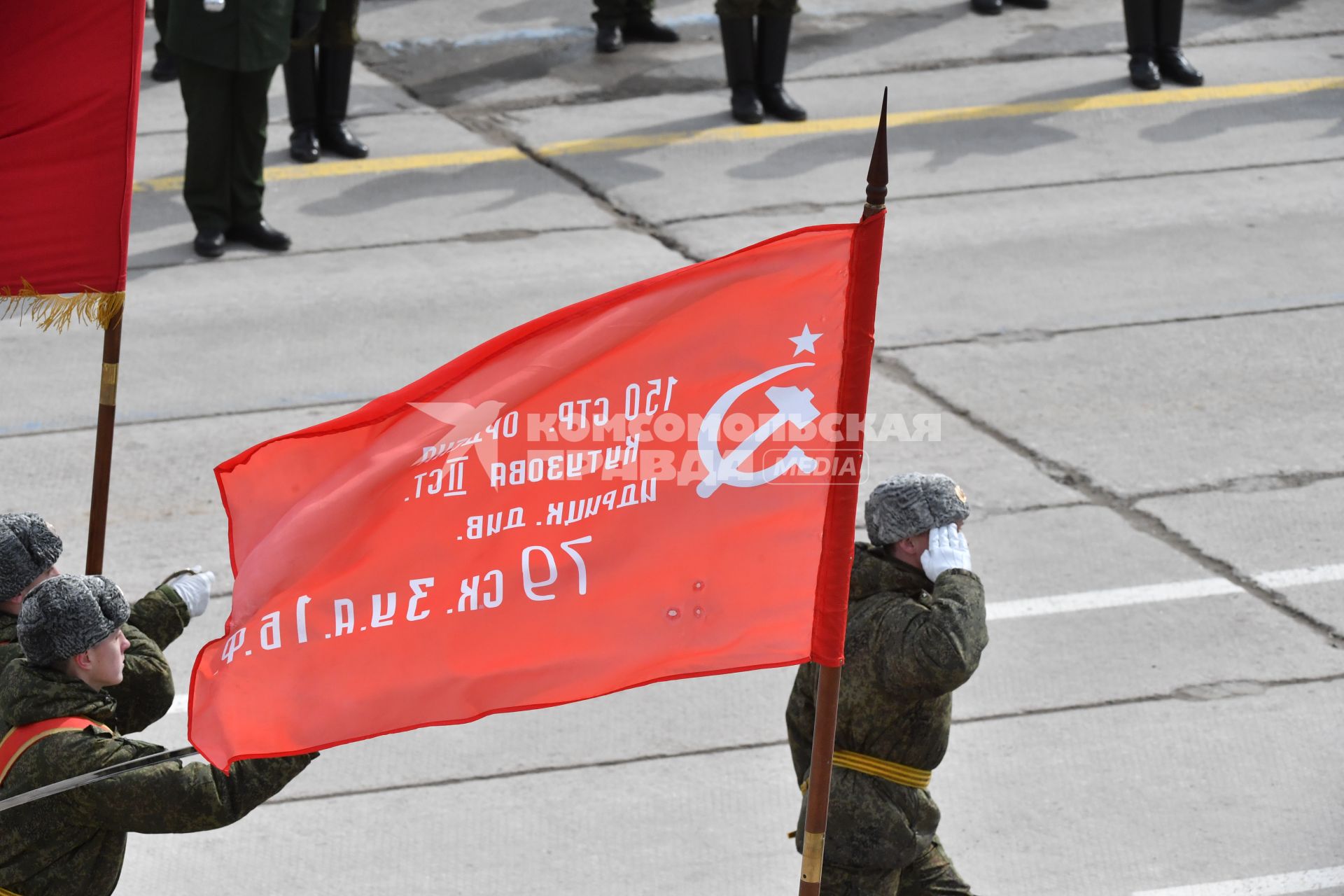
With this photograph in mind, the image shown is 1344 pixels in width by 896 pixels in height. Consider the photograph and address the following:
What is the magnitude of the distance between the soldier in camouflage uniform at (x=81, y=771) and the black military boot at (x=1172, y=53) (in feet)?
38.5

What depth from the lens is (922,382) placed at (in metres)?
9.15

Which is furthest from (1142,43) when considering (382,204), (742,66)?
(382,204)

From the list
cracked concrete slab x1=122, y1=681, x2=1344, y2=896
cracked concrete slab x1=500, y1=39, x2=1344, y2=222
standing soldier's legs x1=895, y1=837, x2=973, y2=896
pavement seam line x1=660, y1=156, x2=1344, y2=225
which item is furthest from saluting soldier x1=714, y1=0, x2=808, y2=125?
standing soldier's legs x1=895, y1=837, x2=973, y2=896

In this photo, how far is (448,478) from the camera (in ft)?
12.1

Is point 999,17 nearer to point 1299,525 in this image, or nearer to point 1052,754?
point 1299,525

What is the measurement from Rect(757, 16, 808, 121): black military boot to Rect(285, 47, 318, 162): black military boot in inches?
129

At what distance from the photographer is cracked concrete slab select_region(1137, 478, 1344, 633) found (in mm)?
7074

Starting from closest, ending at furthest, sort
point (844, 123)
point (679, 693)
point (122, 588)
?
point (679, 693) < point (122, 588) < point (844, 123)

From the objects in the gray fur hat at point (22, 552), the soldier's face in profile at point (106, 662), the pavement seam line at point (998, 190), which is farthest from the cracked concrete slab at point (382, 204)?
the soldier's face in profile at point (106, 662)

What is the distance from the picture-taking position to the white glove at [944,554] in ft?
14.4

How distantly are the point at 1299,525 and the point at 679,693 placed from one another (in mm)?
2929

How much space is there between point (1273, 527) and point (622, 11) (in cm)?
922

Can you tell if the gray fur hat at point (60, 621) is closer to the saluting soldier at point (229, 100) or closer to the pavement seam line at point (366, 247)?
the saluting soldier at point (229, 100)

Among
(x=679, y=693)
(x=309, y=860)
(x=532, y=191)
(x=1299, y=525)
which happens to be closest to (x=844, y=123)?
(x=532, y=191)
